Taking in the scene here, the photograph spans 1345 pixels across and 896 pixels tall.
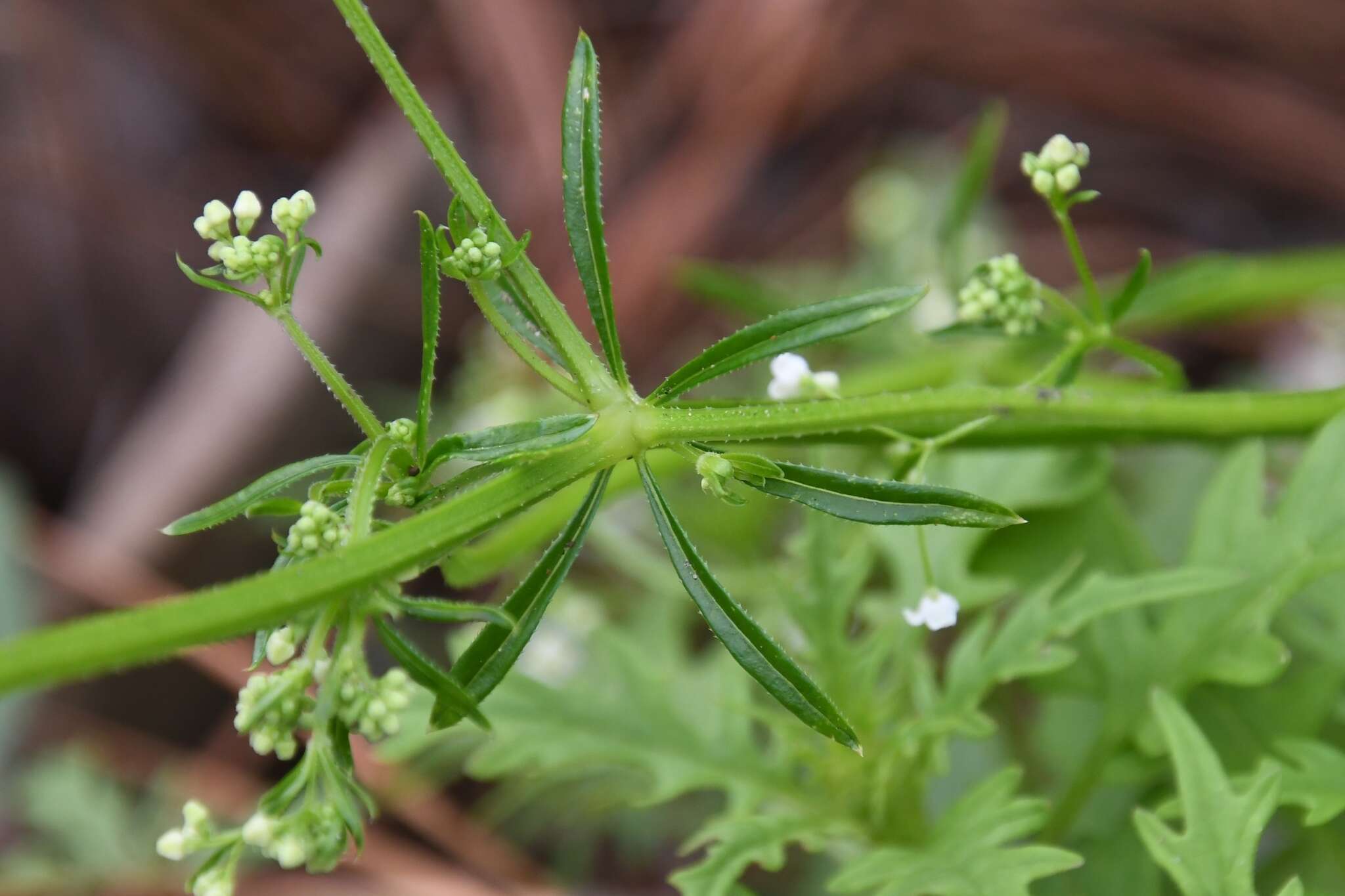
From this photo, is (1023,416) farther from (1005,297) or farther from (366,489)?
(366,489)

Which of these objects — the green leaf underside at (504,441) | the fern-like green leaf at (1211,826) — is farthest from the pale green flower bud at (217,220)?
the fern-like green leaf at (1211,826)

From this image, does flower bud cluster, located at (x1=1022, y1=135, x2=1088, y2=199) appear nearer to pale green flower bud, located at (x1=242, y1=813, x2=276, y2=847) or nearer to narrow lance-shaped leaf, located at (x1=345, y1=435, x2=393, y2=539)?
narrow lance-shaped leaf, located at (x1=345, y1=435, x2=393, y2=539)

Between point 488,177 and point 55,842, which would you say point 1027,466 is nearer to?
point 488,177

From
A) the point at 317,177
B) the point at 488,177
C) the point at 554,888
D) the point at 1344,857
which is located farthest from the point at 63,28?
the point at 1344,857

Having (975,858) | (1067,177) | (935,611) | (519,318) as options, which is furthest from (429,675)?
(1067,177)

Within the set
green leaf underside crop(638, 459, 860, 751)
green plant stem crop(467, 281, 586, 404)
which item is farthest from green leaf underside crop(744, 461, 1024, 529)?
green plant stem crop(467, 281, 586, 404)

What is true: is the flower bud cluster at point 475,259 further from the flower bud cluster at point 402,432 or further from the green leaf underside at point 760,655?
the green leaf underside at point 760,655
